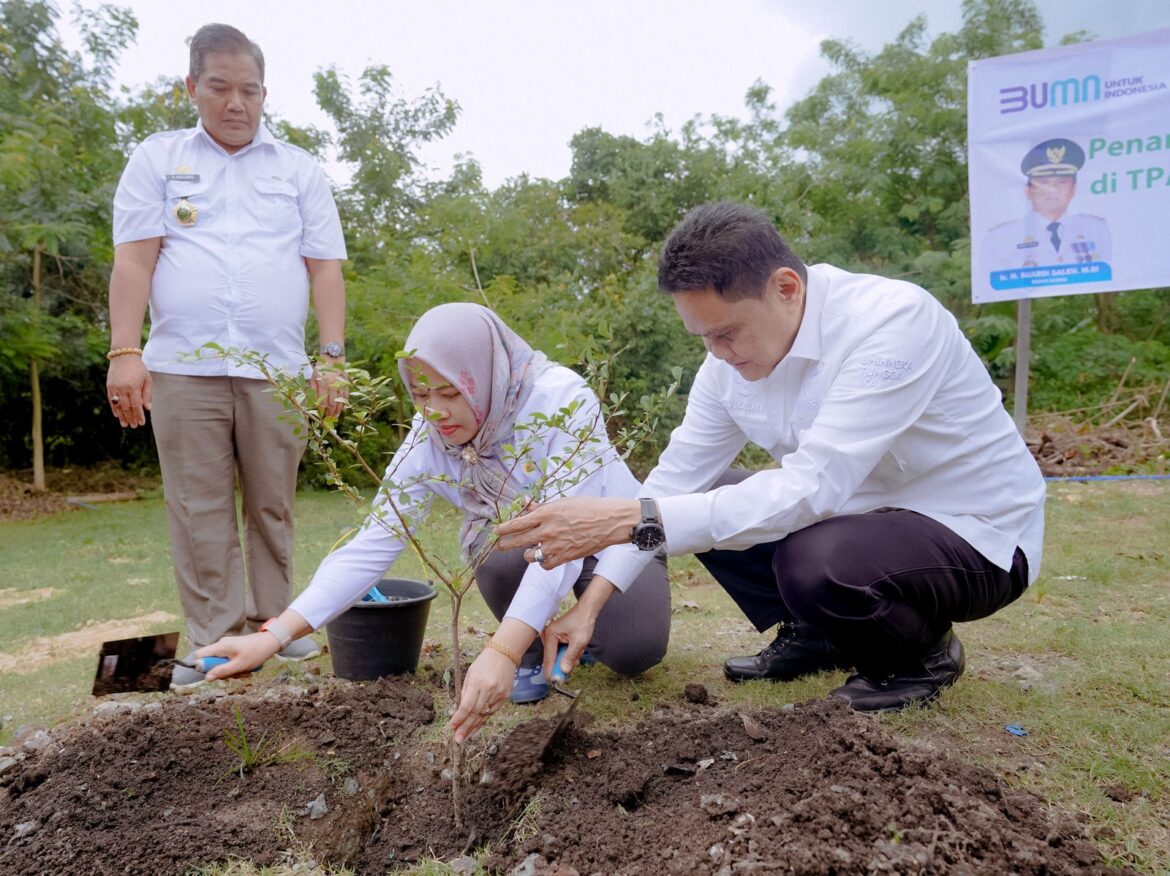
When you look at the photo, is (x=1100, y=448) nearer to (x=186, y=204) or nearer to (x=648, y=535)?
(x=648, y=535)

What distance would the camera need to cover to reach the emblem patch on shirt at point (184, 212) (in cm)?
317

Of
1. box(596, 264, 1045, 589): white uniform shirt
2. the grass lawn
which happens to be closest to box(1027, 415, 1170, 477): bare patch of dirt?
the grass lawn

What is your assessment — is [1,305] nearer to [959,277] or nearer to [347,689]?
[347,689]

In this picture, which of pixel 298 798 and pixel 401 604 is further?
pixel 401 604

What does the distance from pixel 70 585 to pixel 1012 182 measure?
6.73 m

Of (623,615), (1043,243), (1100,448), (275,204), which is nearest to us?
(623,615)

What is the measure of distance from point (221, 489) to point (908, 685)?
231cm

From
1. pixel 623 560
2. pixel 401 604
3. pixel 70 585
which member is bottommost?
pixel 70 585

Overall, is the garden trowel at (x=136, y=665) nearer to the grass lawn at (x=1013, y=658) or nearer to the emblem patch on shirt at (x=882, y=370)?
the grass lawn at (x=1013, y=658)

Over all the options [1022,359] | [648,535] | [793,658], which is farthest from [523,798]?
[1022,359]

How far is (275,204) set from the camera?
3.32 meters

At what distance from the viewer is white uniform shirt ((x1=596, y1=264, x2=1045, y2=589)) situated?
6.99ft

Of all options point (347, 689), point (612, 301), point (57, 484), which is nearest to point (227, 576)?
point (347, 689)

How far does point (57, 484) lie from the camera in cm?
923
